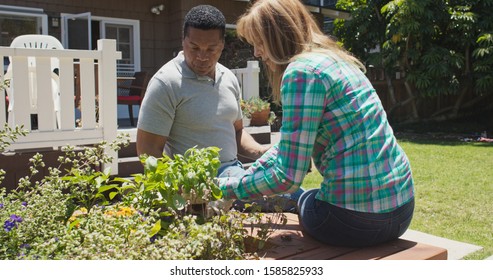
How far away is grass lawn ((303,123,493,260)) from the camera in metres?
3.76

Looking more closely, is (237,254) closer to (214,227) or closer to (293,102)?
(214,227)

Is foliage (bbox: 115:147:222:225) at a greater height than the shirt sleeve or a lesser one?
lesser

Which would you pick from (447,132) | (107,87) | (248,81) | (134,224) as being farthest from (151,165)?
(447,132)

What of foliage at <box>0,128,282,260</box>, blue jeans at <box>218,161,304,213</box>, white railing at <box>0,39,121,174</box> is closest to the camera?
foliage at <box>0,128,282,260</box>

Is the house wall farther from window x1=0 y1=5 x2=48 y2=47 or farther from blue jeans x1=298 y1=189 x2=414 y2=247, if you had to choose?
blue jeans x1=298 y1=189 x2=414 y2=247

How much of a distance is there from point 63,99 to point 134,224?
2667 millimetres

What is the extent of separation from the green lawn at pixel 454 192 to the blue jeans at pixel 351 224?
60.6 inches

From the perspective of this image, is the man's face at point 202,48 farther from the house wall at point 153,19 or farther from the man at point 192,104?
the house wall at point 153,19

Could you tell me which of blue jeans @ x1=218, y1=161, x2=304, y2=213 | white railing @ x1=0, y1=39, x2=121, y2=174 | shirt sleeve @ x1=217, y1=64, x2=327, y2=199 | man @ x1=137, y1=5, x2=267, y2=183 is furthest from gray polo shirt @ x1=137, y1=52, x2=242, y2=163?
white railing @ x1=0, y1=39, x2=121, y2=174

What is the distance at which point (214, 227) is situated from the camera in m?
1.53

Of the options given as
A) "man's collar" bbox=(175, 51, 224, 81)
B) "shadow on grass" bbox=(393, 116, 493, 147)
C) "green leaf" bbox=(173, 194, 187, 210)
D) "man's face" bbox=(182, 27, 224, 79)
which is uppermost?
"man's face" bbox=(182, 27, 224, 79)

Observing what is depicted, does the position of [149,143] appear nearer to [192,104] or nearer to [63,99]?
[192,104]

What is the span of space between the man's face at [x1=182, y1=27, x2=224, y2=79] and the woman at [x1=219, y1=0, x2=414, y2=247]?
2.19 ft

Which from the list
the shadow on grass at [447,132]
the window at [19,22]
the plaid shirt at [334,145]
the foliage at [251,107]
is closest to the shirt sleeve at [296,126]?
the plaid shirt at [334,145]
